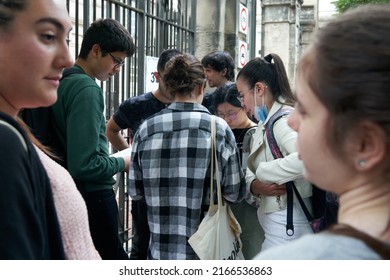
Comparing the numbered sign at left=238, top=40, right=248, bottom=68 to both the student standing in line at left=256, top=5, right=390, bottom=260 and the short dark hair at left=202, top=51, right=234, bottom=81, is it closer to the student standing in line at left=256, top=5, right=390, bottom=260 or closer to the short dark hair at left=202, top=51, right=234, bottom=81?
the short dark hair at left=202, top=51, right=234, bottom=81

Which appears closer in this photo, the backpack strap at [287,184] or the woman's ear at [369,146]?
the woman's ear at [369,146]

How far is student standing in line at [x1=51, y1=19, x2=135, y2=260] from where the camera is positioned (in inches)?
89.0

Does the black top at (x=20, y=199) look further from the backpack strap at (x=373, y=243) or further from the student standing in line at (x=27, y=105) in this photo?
the backpack strap at (x=373, y=243)

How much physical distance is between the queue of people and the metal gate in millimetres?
1164

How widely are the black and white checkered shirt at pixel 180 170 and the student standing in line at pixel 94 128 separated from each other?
22 cm

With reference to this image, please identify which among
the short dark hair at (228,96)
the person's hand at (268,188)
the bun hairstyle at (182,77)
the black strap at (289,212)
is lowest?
the black strap at (289,212)

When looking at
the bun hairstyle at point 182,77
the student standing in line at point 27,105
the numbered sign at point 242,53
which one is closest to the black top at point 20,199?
the student standing in line at point 27,105

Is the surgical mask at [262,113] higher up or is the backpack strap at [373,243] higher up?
the surgical mask at [262,113]

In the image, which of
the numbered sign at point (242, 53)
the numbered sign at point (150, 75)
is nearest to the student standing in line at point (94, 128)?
the numbered sign at point (150, 75)

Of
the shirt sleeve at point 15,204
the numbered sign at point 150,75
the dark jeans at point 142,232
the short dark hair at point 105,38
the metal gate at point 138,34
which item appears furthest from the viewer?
the numbered sign at point 150,75

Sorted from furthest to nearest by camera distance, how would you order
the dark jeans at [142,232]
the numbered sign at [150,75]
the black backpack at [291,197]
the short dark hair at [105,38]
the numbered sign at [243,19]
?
the numbered sign at [243,19]
the numbered sign at [150,75]
the dark jeans at [142,232]
the short dark hair at [105,38]
the black backpack at [291,197]

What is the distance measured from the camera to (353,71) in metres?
0.81

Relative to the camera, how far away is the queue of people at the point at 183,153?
2.69 feet
